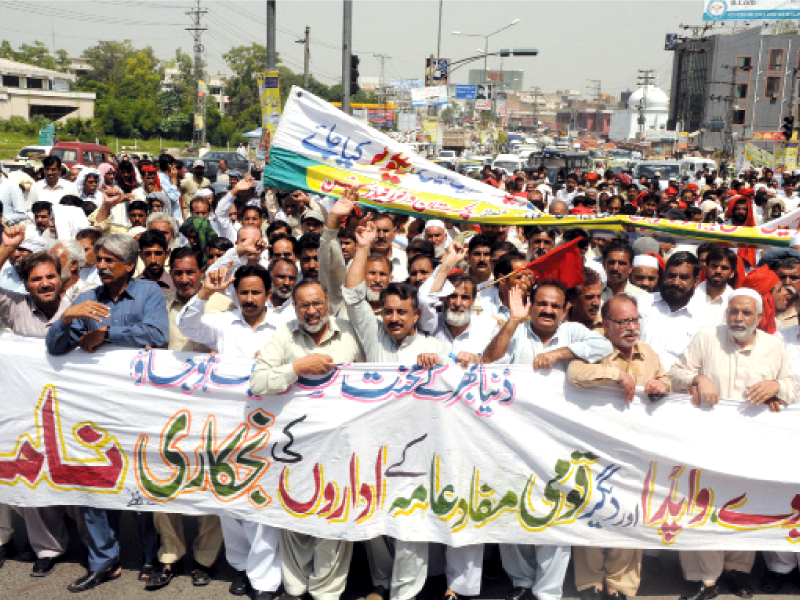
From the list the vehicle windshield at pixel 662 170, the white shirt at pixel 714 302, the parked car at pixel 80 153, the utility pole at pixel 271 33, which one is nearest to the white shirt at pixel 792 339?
the white shirt at pixel 714 302

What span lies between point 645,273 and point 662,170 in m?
23.5

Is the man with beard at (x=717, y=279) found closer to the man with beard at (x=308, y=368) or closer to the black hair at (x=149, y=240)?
the man with beard at (x=308, y=368)

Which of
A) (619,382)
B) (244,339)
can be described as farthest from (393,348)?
(619,382)

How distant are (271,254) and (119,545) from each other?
8.46ft

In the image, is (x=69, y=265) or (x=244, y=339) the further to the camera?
(x=69, y=265)

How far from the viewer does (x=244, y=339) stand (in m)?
4.84

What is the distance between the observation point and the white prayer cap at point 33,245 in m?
5.58

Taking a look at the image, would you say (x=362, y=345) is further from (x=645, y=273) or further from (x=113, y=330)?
(x=645, y=273)

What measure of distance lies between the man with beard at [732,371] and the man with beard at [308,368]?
1.70 m

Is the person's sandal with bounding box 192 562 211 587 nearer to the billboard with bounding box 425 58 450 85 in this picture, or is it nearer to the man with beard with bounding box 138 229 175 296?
the man with beard with bounding box 138 229 175 296

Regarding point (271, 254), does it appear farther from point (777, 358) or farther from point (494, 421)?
point (777, 358)

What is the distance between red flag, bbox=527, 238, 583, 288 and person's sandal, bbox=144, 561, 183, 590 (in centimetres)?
267

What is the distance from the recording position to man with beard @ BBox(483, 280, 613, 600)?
4.34 meters

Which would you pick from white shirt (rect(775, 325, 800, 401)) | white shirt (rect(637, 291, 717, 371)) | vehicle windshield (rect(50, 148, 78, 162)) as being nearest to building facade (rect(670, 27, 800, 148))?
vehicle windshield (rect(50, 148, 78, 162))
